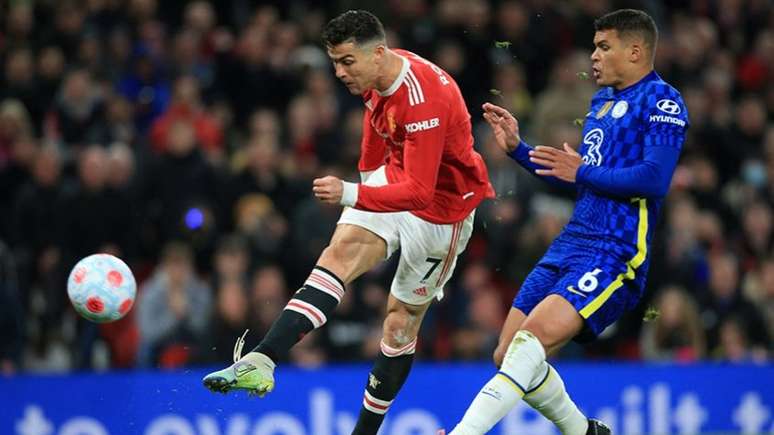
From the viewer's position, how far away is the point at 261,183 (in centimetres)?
1245

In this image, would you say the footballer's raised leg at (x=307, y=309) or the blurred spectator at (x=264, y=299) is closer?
the footballer's raised leg at (x=307, y=309)

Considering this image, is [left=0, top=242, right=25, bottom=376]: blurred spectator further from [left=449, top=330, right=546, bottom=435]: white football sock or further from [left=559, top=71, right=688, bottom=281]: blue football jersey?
[left=559, top=71, right=688, bottom=281]: blue football jersey

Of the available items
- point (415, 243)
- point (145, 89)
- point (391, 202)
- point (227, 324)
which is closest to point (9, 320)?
point (227, 324)

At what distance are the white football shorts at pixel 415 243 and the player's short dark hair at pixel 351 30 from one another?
3.00 ft

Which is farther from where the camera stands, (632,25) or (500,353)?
(500,353)

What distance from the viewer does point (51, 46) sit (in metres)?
13.3

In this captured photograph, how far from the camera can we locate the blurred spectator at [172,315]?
11.4 meters

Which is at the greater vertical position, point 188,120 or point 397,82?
point 397,82

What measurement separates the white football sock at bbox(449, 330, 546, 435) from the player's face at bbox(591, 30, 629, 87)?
148 centimetres

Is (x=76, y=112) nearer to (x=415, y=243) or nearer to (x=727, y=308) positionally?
(x=415, y=243)

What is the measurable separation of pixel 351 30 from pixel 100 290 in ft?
6.85

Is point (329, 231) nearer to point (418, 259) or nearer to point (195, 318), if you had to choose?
point (195, 318)

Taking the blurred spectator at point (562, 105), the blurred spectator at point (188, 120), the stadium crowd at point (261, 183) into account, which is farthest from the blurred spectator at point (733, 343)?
the blurred spectator at point (188, 120)

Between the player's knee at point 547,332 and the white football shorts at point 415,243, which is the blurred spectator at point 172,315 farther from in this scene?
the player's knee at point 547,332
